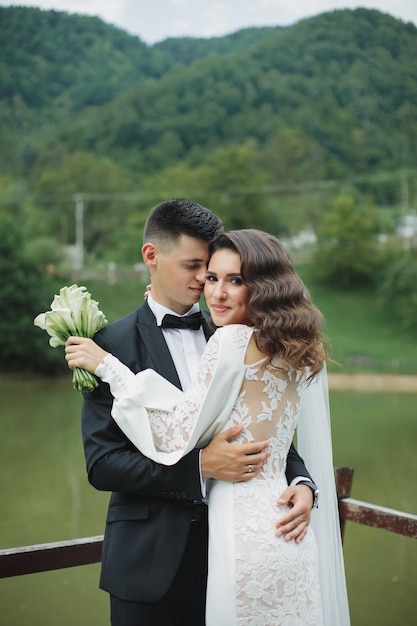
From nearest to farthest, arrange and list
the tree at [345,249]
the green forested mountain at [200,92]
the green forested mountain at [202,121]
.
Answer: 1. the tree at [345,249]
2. the green forested mountain at [202,121]
3. the green forested mountain at [200,92]

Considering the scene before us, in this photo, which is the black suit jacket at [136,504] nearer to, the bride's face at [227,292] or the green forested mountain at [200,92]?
the bride's face at [227,292]

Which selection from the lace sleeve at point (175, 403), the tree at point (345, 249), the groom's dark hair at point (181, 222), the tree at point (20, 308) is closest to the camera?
the lace sleeve at point (175, 403)

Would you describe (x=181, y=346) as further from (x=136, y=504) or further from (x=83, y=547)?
(x=83, y=547)

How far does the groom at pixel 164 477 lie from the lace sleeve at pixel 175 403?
6 centimetres

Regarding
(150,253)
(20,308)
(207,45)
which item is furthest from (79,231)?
(207,45)

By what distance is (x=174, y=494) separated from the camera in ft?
7.79

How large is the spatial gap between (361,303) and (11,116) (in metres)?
41.0

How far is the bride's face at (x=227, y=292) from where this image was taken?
2457 millimetres

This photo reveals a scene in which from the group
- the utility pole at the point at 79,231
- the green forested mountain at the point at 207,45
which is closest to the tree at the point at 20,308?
the utility pole at the point at 79,231

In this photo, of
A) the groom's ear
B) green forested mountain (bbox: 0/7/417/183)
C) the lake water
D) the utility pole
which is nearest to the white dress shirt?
the groom's ear

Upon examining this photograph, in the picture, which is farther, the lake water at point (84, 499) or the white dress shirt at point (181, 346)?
the lake water at point (84, 499)

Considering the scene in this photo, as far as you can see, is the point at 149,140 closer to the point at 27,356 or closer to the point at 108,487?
the point at 27,356

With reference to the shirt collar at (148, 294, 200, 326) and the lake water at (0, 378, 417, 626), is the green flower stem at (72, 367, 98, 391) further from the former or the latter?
the lake water at (0, 378, 417, 626)

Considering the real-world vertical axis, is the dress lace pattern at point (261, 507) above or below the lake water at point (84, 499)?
above
